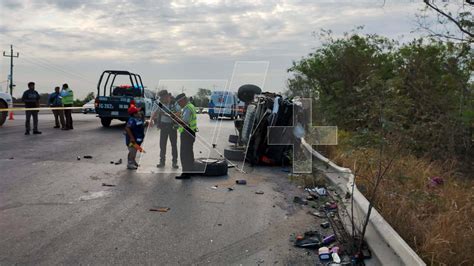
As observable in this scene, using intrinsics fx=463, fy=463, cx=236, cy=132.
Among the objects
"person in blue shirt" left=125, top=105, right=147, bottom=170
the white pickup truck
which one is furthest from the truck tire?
the white pickup truck

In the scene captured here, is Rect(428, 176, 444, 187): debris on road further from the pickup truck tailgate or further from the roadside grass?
the pickup truck tailgate

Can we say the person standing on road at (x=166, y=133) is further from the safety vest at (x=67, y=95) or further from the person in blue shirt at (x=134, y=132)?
the safety vest at (x=67, y=95)

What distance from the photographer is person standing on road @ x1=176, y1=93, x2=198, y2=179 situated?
9.66 m

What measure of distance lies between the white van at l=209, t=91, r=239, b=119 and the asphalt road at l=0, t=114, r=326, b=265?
634 mm

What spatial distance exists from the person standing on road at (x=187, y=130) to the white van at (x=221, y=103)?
838 millimetres

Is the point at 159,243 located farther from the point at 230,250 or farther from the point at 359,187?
the point at 359,187

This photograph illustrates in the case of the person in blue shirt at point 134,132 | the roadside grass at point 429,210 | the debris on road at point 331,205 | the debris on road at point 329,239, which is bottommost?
the debris on road at point 329,239

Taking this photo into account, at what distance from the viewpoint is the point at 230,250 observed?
4.82 m

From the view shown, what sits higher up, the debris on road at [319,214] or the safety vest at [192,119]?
the safety vest at [192,119]

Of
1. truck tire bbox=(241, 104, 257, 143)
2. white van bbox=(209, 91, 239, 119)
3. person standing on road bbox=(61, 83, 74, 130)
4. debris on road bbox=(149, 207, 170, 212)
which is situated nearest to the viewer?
debris on road bbox=(149, 207, 170, 212)

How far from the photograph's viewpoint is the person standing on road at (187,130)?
966cm

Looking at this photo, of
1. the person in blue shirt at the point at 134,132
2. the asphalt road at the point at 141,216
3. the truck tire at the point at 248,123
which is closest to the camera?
the asphalt road at the point at 141,216

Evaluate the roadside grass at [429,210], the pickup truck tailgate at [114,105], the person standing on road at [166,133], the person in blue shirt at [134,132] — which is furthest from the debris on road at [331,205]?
the pickup truck tailgate at [114,105]

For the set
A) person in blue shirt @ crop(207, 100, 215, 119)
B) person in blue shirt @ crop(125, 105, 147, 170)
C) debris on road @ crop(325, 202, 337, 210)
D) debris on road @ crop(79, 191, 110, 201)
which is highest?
person in blue shirt @ crop(207, 100, 215, 119)
